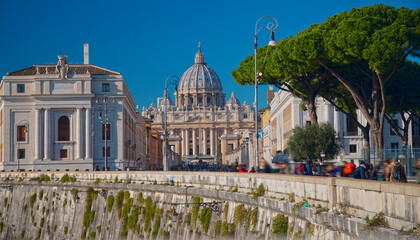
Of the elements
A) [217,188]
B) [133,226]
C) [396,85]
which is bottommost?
[133,226]

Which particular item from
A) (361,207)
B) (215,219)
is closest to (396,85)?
(215,219)

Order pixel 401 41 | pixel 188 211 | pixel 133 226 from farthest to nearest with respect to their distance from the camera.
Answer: pixel 401 41, pixel 133 226, pixel 188 211

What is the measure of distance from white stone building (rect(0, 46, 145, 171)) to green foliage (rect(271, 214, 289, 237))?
156 ft

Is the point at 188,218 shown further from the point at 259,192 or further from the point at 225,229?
the point at 259,192

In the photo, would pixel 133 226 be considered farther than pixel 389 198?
Yes

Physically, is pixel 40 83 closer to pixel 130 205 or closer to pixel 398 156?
pixel 130 205

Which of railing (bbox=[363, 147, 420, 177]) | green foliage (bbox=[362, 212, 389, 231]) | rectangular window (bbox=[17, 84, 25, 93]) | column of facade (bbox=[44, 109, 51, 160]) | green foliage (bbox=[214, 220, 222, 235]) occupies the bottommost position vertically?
green foliage (bbox=[214, 220, 222, 235])

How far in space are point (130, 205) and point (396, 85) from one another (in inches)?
595

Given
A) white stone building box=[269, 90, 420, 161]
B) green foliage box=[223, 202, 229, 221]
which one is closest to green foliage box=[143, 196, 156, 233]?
green foliage box=[223, 202, 229, 221]

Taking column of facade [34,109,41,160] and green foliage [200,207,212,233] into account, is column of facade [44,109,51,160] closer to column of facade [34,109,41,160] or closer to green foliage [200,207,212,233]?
column of facade [34,109,41,160]

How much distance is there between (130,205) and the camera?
1033 inches

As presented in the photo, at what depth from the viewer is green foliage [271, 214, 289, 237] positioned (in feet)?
44.4

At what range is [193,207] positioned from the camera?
20375 mm

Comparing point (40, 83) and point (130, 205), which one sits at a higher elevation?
point (40, 83)
